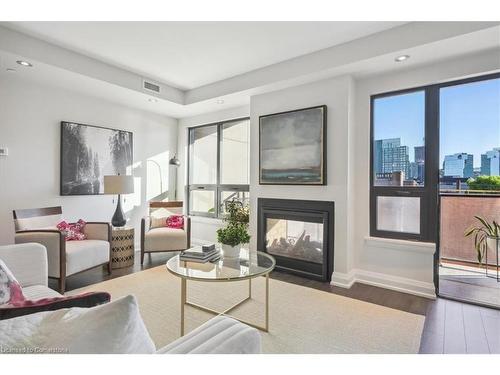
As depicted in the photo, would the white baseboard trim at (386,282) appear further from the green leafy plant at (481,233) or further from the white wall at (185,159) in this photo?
the white wall at (185,159)

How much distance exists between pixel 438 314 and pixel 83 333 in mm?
2867

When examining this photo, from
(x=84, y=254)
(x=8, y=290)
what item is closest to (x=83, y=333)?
(x=8, y=290)

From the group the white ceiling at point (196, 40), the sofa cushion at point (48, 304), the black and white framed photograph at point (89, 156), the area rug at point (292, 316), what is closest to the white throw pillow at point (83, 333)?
the sofa cushion at point (48, 304)

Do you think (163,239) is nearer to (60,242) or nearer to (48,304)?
(60,242)

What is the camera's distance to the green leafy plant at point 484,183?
2.74 meters

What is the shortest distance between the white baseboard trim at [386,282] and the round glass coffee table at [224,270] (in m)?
1.15

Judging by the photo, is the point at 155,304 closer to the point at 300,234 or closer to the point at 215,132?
the point at 300,234

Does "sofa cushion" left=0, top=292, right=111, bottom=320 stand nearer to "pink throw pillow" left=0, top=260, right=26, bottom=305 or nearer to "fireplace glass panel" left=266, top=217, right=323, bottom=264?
"pink throw pillow" left=0, top=260, right=26, bottom=305

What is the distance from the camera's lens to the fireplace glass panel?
3.44 m

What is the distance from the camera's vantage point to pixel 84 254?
304 cm

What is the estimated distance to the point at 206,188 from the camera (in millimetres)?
5066

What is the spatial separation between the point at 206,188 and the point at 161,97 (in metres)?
1.78
